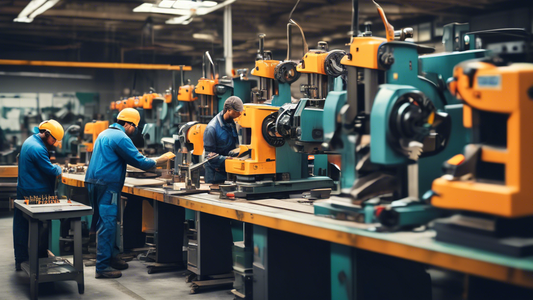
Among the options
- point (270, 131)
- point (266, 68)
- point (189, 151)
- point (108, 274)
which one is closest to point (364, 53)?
point (270, 131)

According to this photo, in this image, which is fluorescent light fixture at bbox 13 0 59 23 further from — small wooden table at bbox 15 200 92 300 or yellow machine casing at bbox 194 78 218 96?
small wooden table at bbox 15 200 92 300

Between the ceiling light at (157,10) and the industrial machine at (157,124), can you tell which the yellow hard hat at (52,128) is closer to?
the industrial machine at (157,124)

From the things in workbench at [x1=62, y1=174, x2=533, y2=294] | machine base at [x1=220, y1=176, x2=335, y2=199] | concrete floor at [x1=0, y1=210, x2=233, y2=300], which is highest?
machine base at [x1=220, y1=176, x2=335, y2=199]

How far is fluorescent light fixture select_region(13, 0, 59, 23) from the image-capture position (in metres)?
10.1

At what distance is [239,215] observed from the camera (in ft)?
11.5

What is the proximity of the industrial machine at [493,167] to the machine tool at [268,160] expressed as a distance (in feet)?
6.22

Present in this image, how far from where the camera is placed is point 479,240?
2.14 metres

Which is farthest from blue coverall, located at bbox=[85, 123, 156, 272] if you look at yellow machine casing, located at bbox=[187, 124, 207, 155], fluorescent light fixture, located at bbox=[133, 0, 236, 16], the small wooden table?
fluorescent light fixture, located at bbox=[133, 0, 236, 16]

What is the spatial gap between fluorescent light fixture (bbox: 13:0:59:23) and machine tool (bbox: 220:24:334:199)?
24.0 ft

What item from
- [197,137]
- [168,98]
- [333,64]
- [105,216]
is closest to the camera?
[333,64]

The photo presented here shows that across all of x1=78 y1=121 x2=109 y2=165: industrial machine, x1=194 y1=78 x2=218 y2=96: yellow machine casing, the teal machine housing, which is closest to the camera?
the teal machine housing

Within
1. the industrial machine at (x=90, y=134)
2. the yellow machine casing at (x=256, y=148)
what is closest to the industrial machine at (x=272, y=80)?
the yellow machine casing at (x=256, y=148)

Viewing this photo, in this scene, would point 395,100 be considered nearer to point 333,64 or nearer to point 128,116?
point 333,64

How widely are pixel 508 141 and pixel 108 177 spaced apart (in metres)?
3.52
